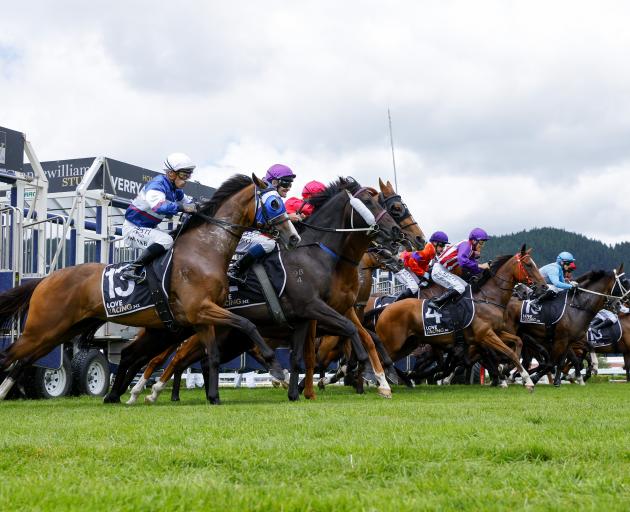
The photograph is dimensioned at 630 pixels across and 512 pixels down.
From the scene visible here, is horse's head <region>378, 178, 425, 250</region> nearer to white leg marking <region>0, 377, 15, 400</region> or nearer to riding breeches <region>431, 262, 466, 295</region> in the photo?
riding breeches <region>431, 262, 466, 295</region>

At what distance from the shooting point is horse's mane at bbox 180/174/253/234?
30.0ft

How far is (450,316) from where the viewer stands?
13258mm

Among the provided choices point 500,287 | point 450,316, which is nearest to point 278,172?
point 450,316

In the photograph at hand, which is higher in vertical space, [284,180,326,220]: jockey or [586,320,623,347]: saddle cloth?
[284,180,326,220]: jockey

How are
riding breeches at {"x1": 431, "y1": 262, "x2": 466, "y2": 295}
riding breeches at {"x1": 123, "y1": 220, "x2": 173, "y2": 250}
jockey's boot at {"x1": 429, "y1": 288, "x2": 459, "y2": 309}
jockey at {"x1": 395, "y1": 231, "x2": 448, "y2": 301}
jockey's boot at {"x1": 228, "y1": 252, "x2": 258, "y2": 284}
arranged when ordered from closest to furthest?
riding breeches at {"x1": 123, "y1": 220, "x2": 173, "y2": 250}
jockey's boot at {"x1": 228, "y1": 252, "x2": 258, "y2": 284}
riding breeches at {"x1": 431, "y1": 262, "x2": 466, "y2": 295}
jockey's boot at {"x1": 429, "y1": 288, "x2": 459, "y2": 309}
jockey at {"x1": 395, "y1": 231, "x2": 448, "y2": 301}

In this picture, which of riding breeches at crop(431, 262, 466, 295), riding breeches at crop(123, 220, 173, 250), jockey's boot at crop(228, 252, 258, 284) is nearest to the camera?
riding breeches at crop(123, 220, 173, 250)

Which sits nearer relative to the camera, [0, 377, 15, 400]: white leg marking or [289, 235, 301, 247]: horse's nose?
[0, 377, 15, 400]: white leg marking

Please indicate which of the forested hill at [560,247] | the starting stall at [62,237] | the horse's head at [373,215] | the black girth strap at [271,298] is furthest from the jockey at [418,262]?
the forested hill at [560,247]

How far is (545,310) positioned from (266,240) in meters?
7.14

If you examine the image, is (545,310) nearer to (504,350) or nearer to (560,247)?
(504,350)

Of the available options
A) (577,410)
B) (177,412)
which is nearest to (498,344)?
(577,410)

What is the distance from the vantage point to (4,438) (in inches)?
202

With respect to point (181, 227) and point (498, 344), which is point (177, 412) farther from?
point (498, 344)

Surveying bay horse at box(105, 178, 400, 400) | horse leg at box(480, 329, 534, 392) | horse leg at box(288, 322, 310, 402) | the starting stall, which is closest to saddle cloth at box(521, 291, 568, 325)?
horse leg at box(480, 329, 534, 392)
